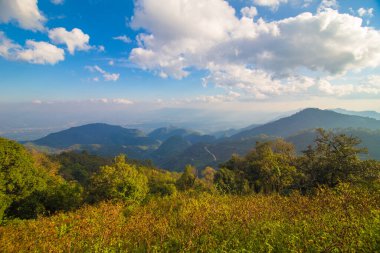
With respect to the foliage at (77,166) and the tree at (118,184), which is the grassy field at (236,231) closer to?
the tree at (118,184)

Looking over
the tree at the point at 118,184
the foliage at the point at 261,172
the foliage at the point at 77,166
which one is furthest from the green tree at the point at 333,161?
the foliage at the point at 77,166

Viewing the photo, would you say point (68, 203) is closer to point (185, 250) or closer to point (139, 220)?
point (139, 220)

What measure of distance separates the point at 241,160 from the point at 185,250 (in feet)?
142

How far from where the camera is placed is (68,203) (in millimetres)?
23641

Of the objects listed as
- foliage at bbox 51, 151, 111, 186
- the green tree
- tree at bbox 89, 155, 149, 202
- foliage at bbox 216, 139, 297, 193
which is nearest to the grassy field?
tree at bbox 89, 155, 149, 202

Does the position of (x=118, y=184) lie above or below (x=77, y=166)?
above

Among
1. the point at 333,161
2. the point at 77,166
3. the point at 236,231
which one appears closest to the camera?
the point at 236,231

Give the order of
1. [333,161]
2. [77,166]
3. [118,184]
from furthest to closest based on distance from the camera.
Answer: [77,166] < [118,184] < [333,161]

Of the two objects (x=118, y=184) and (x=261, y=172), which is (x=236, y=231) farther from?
(x=261, y=172)

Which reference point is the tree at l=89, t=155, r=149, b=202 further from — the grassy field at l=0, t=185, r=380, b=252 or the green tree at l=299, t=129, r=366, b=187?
the green tree at l=299, t=129, r=366, b=187

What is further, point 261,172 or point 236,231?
point 261,172

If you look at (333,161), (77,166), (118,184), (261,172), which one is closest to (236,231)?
(118,184)

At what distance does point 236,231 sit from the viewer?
584cm

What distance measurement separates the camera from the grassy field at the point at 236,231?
4582 mm
